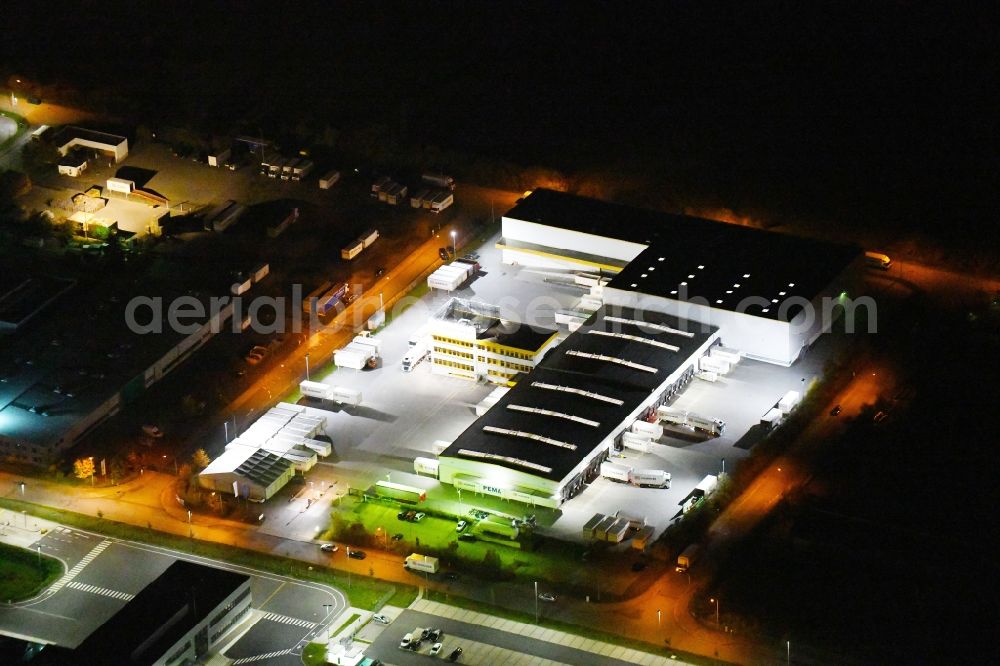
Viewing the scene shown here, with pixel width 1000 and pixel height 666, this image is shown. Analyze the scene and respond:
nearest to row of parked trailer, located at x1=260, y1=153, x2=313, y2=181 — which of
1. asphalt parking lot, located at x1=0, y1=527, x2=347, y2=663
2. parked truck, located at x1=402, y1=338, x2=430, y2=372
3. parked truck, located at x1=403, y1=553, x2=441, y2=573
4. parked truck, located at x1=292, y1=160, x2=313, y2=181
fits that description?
parked truck, located at x1=292, y1=160, x2=313, y2=181

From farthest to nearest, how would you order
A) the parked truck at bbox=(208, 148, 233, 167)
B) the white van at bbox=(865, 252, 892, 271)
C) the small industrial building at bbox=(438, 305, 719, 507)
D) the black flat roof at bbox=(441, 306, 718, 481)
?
the parked truck at bbox=(208, 148, 233, 167) < the white van at bbox=(865, 252, 892, 271) < the black flat roof at bbox=(441, 306, 718, 481) < the small industrial building at bbox=(438, 305, 719, 507)

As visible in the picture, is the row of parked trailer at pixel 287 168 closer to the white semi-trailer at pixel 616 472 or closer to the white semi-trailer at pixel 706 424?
the white semi-trailer at pixel 706 424

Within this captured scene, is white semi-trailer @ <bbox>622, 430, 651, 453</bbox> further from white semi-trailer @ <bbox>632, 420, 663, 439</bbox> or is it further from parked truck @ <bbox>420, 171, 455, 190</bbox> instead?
parked truck @ <bbox>420, 171, 455, 190</bbox>

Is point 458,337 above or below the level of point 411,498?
above

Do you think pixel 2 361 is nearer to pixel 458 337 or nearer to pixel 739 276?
pixel 458 337

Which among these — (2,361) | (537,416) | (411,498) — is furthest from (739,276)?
(2,361)

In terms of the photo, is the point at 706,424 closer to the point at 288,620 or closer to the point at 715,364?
the point at 715,364
